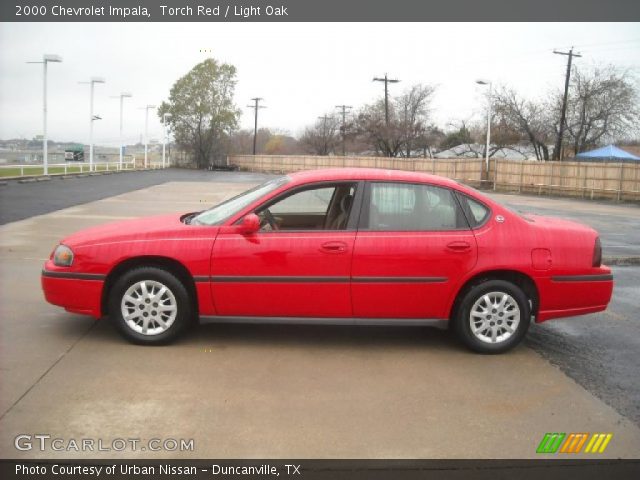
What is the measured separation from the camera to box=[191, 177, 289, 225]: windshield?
5.44 m

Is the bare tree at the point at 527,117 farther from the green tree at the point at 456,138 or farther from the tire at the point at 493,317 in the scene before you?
the tire at the point at 493,317

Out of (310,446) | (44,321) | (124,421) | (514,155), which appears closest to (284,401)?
(310,446)

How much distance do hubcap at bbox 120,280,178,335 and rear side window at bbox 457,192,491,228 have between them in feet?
8.29

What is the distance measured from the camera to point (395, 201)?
211 inches

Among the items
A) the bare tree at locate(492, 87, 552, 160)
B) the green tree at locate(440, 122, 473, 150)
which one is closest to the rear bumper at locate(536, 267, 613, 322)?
the bare tree at locate(492, 87, 552, 160)

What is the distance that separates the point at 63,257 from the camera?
207 inches

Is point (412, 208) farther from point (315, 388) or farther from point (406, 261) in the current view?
point (315, 388)

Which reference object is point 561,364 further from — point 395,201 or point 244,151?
point 244,151

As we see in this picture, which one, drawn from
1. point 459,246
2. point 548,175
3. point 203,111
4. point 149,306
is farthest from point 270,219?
point 203,111

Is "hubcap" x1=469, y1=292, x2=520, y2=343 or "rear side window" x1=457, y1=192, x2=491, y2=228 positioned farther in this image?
"rear side window" x1=457, y1=192, x2=491, y2=228

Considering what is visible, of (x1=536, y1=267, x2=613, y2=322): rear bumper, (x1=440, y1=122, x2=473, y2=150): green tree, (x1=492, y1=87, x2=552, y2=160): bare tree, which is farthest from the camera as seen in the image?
(x1=440, y1=122, x2=473, y2=150): green tree

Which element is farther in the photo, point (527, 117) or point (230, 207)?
point (527, 117)
